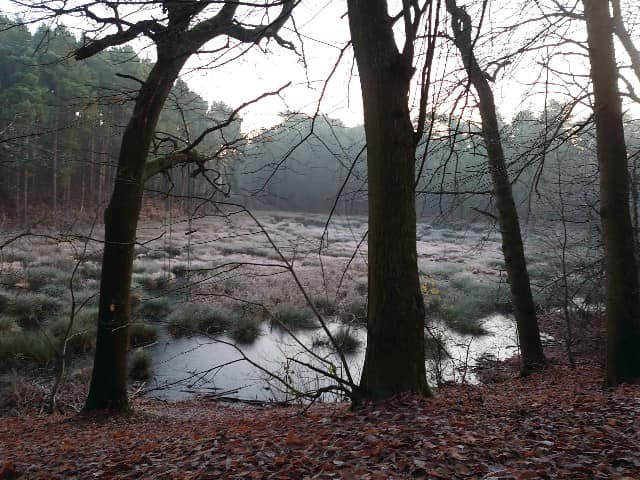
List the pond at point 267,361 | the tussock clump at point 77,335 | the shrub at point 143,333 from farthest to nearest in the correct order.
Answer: the shrub at point 143,333, the tussock clump at point 77,335, the pond at point 267,361

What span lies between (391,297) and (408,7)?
2150mm

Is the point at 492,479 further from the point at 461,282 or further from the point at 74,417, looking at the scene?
the point at 461,282

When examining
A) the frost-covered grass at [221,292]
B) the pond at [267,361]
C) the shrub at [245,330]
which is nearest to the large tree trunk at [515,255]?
the frost-covered grass at [221,292]

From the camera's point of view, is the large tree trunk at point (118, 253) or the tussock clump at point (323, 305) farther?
the tussock clump at point (323, 305)

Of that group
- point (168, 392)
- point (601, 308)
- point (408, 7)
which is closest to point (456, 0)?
point (408, 7)

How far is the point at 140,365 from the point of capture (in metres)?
10.8

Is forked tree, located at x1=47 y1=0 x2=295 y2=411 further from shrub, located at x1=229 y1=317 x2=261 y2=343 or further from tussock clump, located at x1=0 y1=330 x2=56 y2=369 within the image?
shrub, located at x1=229 y1=317 x2=261 y2=343

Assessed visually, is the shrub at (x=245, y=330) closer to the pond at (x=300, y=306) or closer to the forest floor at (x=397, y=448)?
the pond at (x=300, y=306)

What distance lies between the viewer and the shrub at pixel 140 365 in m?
10.6

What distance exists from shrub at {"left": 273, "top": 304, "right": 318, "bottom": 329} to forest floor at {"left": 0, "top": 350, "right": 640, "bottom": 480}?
31.9 ft

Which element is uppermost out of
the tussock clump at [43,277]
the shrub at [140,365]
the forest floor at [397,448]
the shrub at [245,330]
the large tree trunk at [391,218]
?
the large tree trunk at [391,218]

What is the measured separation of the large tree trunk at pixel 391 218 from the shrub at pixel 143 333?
9684mm

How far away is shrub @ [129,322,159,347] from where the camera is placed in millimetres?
12160

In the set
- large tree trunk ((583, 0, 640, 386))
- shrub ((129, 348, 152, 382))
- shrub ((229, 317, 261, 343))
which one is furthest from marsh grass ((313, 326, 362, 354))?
large tree trunk ((583, 0, 640, 386))
